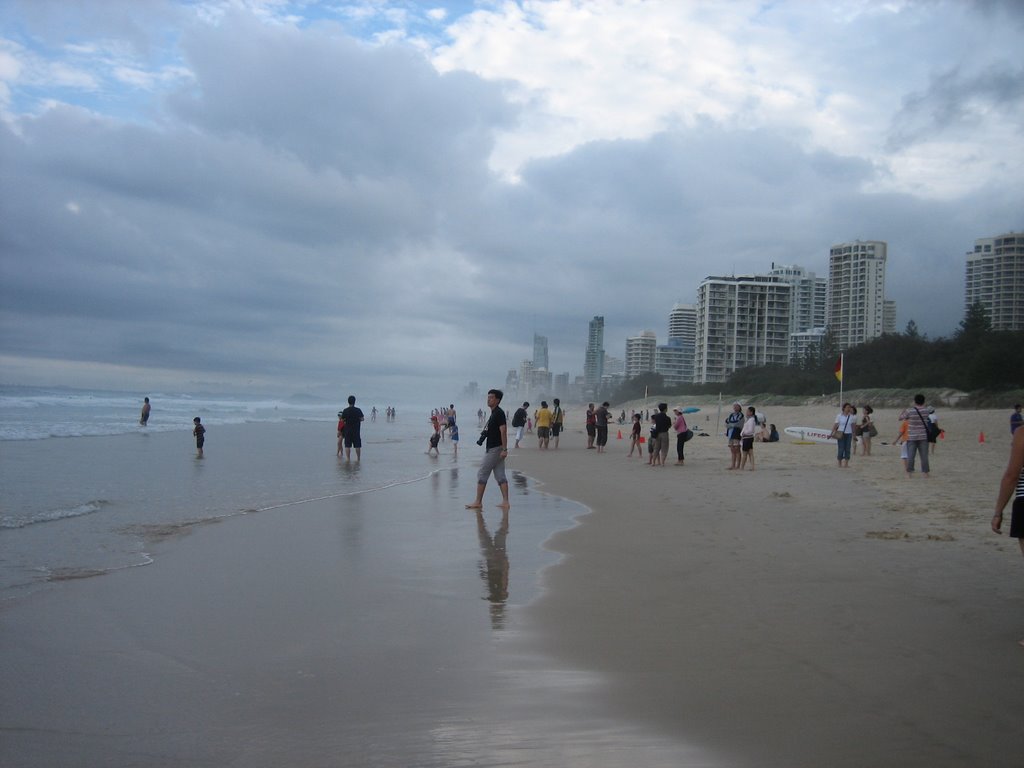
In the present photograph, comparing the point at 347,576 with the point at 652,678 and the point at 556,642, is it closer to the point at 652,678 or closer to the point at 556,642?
the point at 556,642

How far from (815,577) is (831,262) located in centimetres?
15291

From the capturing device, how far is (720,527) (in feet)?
30.5

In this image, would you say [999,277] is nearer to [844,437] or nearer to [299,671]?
[844,437]

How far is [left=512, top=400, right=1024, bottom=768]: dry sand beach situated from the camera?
3410 millimetres

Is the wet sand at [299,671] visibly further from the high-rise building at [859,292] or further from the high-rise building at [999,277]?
the high-rise building at [859,292]

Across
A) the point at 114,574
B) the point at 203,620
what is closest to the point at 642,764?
the point at 203,620

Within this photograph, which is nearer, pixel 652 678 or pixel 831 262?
pixel 652 678

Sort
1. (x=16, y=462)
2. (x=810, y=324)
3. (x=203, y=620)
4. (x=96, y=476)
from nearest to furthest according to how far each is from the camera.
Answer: (x=203, y=620), (x=96, y=476), (x=16, y=462), (x=810, y=324)

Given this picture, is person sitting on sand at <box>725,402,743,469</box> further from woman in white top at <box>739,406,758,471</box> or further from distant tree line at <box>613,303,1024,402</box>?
distant tree line at <box>613,303,1024,402</box>

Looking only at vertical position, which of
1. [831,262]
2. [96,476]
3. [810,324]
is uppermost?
[831,262]

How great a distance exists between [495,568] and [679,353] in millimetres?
167664

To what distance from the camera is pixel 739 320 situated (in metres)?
123

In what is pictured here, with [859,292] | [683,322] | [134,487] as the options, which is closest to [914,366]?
[134,487]

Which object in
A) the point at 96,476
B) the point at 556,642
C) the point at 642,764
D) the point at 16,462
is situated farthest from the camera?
the point at 16,462
